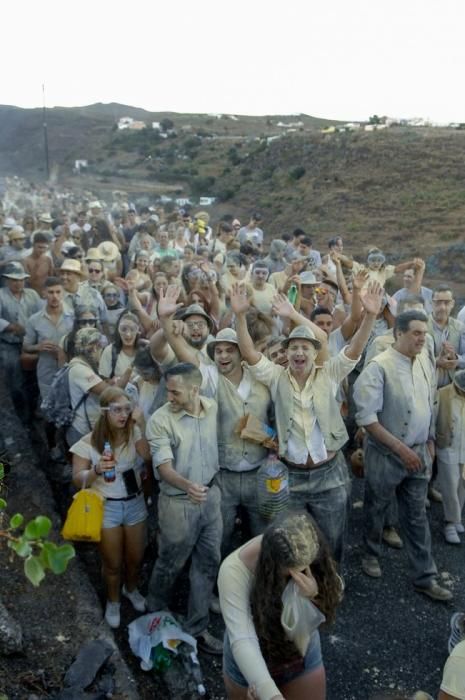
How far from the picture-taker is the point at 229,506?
4.67m

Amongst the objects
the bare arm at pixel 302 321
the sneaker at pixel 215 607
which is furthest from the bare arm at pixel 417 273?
the sneaker at pixel 215 607

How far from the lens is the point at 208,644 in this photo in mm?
4418

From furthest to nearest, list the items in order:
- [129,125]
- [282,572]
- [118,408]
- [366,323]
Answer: [129,125] < [366,323] < [118,408] < [282,572]

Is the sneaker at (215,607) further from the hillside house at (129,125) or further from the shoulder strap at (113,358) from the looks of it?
the hillside house at (129,125)

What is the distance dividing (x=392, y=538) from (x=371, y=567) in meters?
0.56

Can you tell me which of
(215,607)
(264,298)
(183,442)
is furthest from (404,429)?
(264,298)

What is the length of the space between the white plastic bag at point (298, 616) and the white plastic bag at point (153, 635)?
170cm

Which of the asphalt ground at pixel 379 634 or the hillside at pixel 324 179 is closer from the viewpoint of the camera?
the asphalt ground at pixel 379 634

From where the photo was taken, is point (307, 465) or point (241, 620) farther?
point (307, 465)

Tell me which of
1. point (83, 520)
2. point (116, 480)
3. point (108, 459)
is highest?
point (108, 459)

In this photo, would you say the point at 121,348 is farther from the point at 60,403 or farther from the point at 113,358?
the point at 60,403

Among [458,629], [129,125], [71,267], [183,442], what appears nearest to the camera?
[458,629]

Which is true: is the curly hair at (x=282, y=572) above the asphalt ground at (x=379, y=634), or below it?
above

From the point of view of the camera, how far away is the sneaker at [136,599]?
4.79 m
